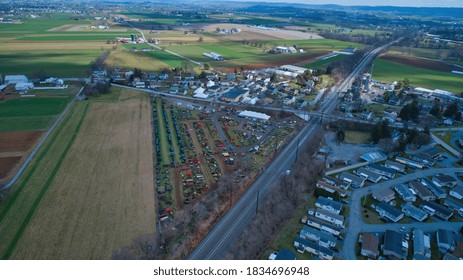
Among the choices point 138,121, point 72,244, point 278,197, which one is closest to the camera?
point 72,244

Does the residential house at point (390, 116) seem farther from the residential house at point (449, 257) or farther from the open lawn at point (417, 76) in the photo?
the residential house at point (449, 257)

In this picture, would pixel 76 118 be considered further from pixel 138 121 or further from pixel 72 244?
pixel 72 244

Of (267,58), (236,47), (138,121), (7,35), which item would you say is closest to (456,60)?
(267,58)

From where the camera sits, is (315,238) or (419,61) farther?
(419,61)

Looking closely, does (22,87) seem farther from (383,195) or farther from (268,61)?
(383,195)

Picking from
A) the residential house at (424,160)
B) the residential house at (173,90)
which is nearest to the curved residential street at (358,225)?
the residential house at (424,160)

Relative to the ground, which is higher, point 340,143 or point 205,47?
point 205,47

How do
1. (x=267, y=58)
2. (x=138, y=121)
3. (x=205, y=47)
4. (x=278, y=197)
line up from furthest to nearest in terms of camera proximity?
(x=205, y=47) < (x=267, y=58) < (x=138, y=121) < (x=278, y=197)
